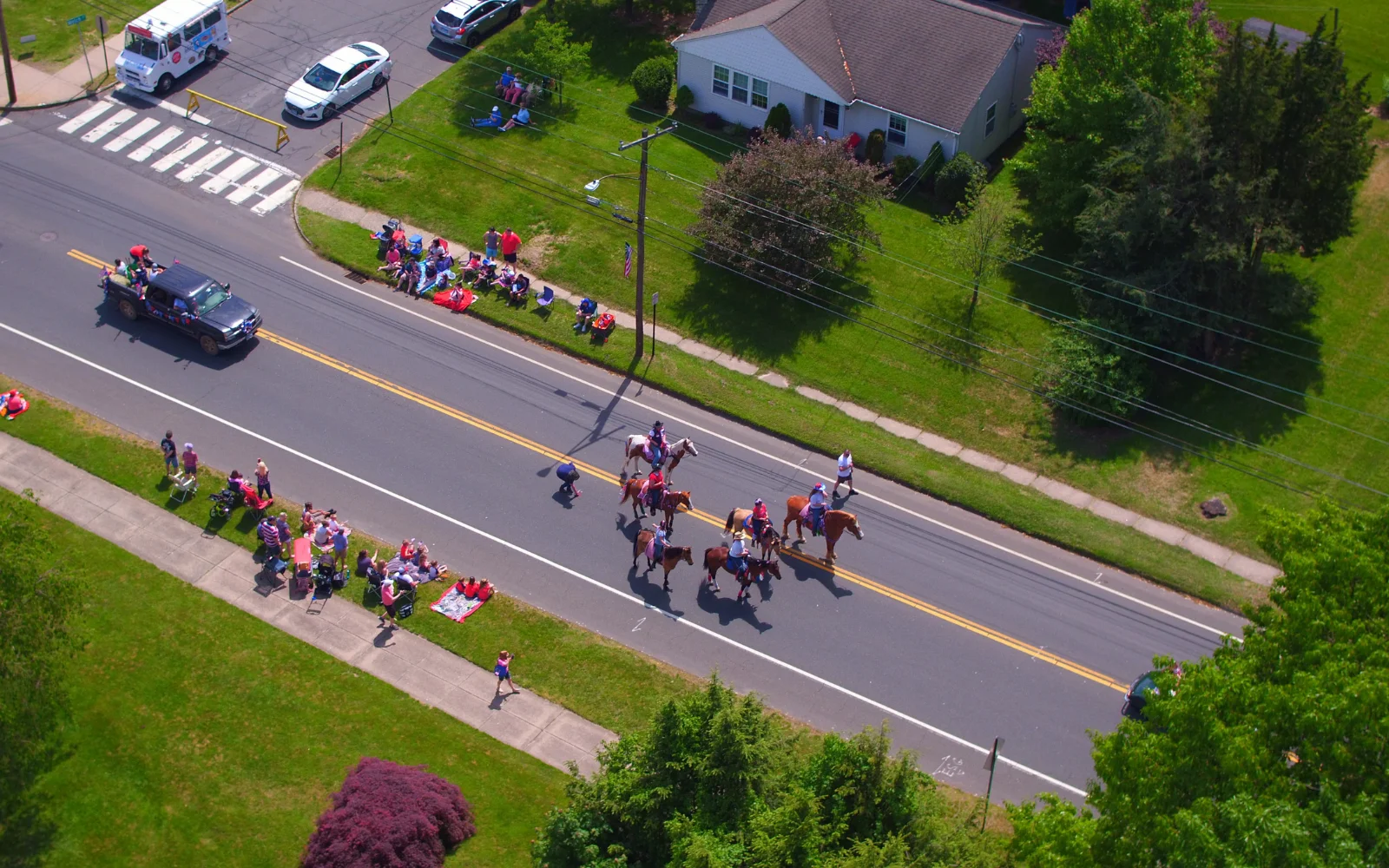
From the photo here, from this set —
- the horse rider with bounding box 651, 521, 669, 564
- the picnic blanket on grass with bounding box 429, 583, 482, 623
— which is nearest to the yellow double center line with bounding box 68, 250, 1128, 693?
the horse rider with bounding box 651, 521, 669, 564

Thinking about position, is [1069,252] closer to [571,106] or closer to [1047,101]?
[1047,101]

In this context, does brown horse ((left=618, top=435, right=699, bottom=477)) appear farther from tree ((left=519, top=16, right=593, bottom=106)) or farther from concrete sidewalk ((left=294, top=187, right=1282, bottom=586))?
tree ((left=519, top=16, right=593, bottom=106))

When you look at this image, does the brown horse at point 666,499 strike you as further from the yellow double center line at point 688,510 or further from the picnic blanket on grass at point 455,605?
the picnic blanket on grass at point 455,605

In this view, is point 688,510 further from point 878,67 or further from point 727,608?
point 878,67

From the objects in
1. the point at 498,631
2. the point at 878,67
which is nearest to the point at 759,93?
the point at 878,67

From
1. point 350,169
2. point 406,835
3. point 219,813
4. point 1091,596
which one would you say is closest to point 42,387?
point 350,169

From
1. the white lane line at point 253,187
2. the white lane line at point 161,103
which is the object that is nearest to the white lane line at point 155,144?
the white lane line at point 161,103
